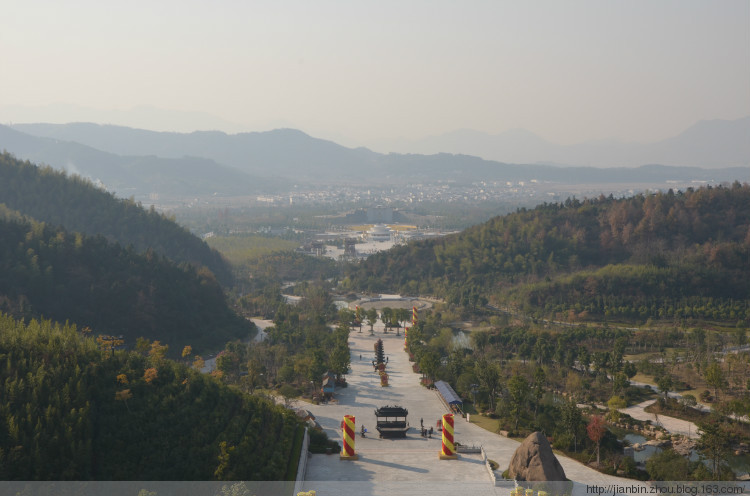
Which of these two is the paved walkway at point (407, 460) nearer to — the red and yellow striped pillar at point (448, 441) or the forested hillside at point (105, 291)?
the red and yellow striped pillar at point (448, 441)

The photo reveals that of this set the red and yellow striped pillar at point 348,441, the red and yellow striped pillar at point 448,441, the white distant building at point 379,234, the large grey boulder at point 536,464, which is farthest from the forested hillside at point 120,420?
the white distant building at point 379,234

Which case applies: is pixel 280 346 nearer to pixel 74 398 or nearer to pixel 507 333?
pixel 507 333

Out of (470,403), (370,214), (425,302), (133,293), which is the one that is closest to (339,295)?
(425,302)

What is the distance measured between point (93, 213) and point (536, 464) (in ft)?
219

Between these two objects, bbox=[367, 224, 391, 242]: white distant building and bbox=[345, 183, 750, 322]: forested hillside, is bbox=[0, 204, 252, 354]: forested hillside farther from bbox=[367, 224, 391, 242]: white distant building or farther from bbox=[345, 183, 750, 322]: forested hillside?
bbox=[367, 224, 391, 242]: white distant building

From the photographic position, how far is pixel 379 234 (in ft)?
421

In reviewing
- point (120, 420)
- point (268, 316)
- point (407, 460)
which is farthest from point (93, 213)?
point (407, 460)

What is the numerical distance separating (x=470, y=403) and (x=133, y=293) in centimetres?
2709

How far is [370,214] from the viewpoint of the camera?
531 feet

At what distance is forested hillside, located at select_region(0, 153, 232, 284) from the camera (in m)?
73.0

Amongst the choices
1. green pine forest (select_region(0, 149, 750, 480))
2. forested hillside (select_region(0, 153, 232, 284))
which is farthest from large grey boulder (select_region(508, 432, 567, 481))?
forested hillside (select_region(0, 153, 232, 284))

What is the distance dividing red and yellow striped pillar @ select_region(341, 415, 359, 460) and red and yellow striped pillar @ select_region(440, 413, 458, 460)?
3.11 metres

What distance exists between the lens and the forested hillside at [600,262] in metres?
55.2

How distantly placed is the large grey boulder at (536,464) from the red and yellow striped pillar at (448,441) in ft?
8.50
